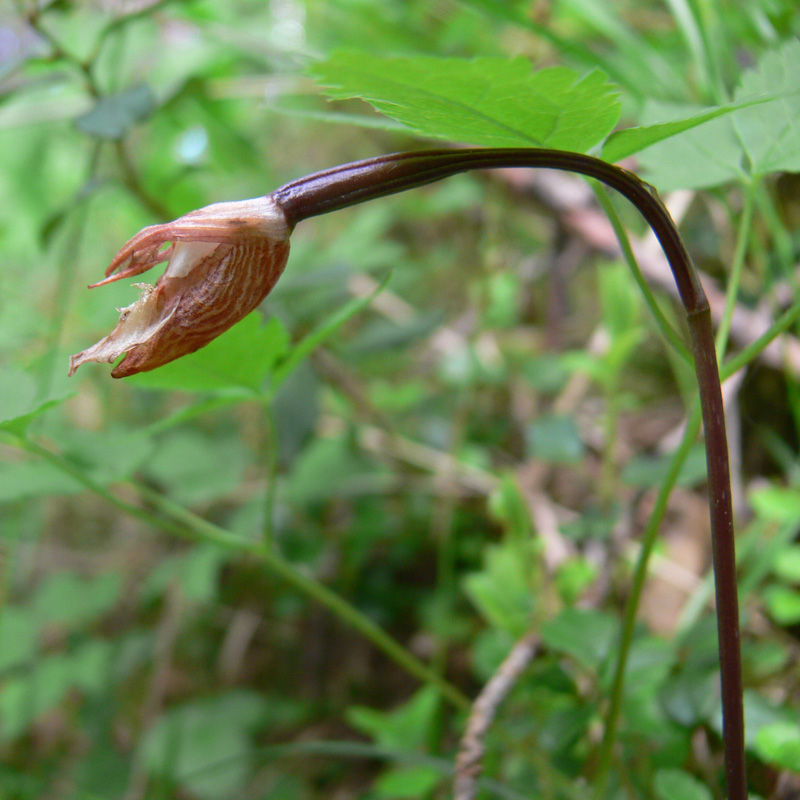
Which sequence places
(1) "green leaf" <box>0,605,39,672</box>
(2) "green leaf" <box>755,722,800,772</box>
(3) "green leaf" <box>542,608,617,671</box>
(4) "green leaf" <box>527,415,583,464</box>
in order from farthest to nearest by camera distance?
(1) "green leaf" <box>0,605,39,672</box>, (4) "green leaf" <box>527,415,583,464</box>, (3) "green leaf" <box>542,608,617,671</box>, (2) "green leaf" <box>755,722,800,772</box>

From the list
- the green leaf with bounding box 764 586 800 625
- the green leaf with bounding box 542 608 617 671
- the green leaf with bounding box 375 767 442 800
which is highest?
the green leaf with bounding box 542 608 617 671

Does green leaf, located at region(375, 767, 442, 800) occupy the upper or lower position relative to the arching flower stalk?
lower

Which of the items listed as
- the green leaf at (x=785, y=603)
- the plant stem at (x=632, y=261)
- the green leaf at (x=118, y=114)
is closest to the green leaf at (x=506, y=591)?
the green leaf at (x=785, y=603)

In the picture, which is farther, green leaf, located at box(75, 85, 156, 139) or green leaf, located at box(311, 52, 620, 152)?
green leaf, located at box(75, 85, 156, 139)

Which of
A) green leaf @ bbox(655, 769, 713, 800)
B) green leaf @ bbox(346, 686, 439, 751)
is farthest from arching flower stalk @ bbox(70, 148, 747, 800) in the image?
green leaf @ bbox(346, 686, 439, 751)

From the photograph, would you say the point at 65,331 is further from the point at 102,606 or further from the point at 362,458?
the point at 362,458

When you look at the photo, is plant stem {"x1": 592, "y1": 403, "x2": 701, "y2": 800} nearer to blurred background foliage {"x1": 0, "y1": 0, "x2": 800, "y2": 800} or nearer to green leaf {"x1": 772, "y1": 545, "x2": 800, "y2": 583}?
blurred background foliage {"x1": 0, "y1": 0, "x2": 800, "y2": 800}

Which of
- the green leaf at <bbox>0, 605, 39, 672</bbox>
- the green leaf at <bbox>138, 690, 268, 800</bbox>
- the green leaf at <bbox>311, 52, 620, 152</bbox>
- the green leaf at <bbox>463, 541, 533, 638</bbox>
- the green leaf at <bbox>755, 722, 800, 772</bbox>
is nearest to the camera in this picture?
the green leaf at <bbox>311, 52, 620, 152</bbox>

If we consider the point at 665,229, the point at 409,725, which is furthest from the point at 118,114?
the point at 409,725
